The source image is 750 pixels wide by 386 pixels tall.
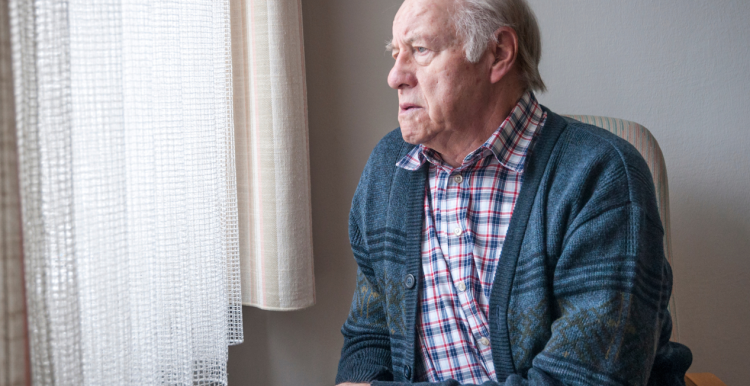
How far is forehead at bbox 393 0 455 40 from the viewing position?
3.56 feet

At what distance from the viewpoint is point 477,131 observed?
3.68 feet

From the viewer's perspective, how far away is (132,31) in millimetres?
1022

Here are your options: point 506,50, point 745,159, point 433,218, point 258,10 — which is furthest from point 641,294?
point 258,10

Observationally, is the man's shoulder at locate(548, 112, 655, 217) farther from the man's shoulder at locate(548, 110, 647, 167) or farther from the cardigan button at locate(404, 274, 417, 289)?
the cardigan button at locate(404, 274, 417, 289)

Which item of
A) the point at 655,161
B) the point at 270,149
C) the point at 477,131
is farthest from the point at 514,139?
the point at 270,149

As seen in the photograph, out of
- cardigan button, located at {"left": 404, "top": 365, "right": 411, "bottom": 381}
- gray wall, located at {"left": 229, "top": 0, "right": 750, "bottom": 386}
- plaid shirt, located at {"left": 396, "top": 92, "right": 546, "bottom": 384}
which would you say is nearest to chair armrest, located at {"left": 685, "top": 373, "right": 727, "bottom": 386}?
gray wall, located at {"left": 229, "top": 0, "right": 750, "bottom": 386}

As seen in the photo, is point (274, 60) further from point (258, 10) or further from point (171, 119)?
point (171, 119)

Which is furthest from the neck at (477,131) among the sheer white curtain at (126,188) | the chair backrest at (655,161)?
the sheer white curtain at (126,188)

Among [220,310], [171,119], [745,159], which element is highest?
[171,119]

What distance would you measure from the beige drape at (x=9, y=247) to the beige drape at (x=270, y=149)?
2.63 feet

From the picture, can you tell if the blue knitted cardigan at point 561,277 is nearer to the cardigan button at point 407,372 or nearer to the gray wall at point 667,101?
the cardigan button at point 407,372

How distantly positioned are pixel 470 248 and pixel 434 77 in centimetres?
36

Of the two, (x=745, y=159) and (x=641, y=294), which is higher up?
(x=745, y=159)

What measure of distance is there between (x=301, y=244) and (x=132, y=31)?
681 mm
